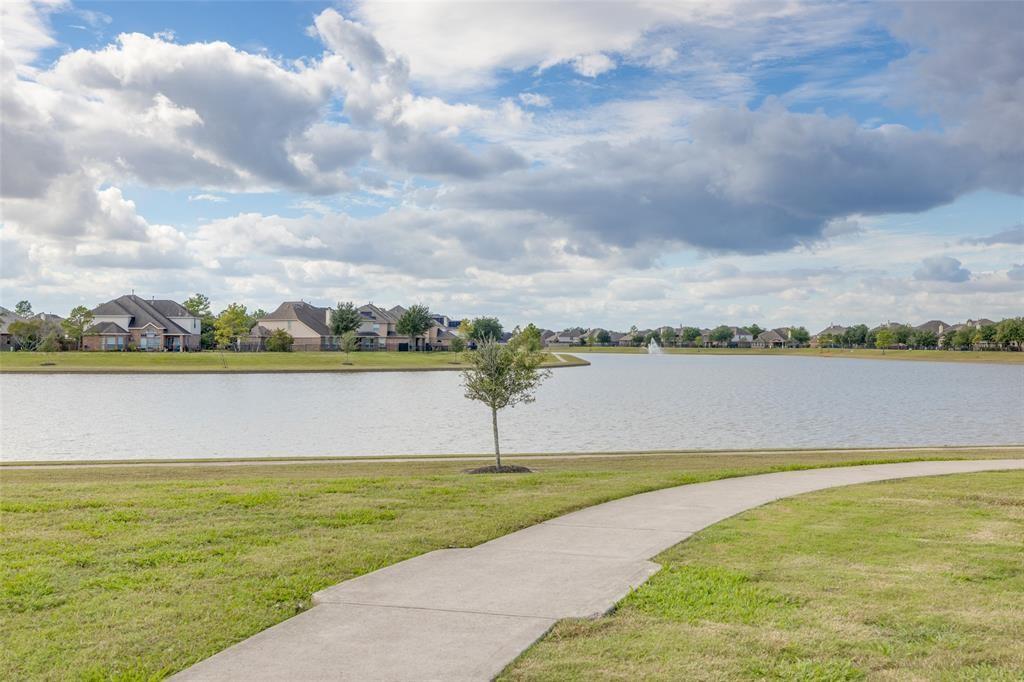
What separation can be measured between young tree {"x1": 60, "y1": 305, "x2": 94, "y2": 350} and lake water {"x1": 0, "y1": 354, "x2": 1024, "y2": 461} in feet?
158

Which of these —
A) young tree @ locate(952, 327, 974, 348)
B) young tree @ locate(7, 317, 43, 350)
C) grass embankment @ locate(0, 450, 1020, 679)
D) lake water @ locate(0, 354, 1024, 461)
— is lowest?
lake water @ locate(0, 354, 1024, 461)

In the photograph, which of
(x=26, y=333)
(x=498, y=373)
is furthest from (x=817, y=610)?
(x=26, y=333)

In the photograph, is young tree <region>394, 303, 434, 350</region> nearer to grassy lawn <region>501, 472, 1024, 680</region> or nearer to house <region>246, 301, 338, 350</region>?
house <region>246, 301, 338, 350</region>

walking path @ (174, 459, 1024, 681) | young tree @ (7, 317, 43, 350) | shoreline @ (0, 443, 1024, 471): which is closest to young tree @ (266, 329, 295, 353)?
young tree @ (7, 317, 43, 350)

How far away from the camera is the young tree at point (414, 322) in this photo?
Result: 145 meters

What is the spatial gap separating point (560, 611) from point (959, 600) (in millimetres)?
3708

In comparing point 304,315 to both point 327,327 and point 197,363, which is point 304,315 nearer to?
point 327,327

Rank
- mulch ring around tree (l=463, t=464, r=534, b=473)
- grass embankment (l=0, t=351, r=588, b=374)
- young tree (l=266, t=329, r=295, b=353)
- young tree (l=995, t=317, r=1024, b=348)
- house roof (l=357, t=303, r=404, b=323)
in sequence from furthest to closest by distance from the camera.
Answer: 1. young tree (l=995, t=317, r=1024, b=348)
2. house roof (l=357, t=303, r=404, b=323)
3. young tree (l=266, t=329, r=295, b=353)
4. grass embankment (l=0, t=351, r=588, b=374)
5. mulch ring around tree (l=463, t=464, r=534, b=473)

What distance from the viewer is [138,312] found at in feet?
411

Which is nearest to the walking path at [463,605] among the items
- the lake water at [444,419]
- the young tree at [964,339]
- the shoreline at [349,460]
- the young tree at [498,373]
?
the young tree at [498,373]

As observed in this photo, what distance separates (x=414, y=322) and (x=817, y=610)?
139 m

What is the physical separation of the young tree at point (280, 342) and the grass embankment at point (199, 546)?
112115 millimetres

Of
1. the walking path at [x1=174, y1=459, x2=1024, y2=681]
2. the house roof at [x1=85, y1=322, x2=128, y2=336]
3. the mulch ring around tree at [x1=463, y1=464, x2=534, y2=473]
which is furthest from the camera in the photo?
the house roof at [x1=85, y1=322, x2=128, y2=336]

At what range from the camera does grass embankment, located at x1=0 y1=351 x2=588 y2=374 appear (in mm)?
86312
